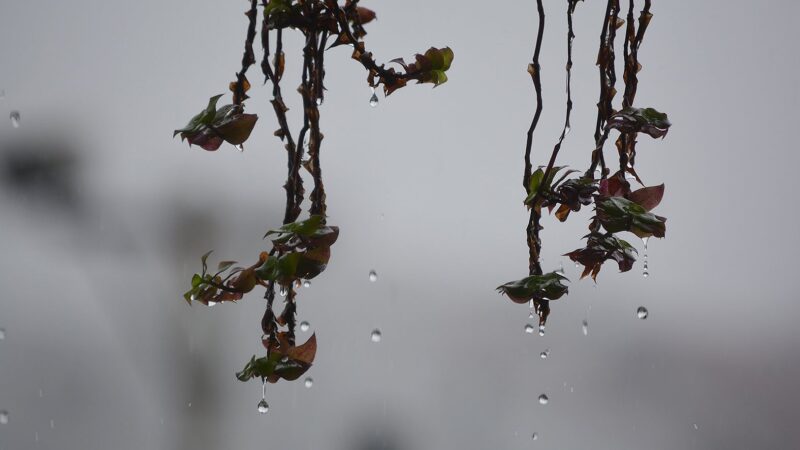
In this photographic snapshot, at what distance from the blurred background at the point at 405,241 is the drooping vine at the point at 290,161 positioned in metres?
0.77

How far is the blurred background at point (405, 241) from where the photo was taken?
1.23 m

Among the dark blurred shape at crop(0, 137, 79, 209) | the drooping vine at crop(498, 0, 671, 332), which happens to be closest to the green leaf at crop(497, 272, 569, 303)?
the drooping vine at crop(498, 0, 671, 332)

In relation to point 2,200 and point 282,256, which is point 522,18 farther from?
point 2,200

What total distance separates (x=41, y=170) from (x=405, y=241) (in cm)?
81

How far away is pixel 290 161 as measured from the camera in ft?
1.25

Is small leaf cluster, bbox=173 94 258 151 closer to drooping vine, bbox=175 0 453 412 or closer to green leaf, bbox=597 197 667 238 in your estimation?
drooping vine, bbox=175 0 453 412

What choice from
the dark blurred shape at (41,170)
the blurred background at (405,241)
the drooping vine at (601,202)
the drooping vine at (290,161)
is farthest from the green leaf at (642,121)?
the dark blurred shape at (41,170)

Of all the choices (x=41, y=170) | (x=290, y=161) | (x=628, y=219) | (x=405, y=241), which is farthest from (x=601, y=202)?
(x=41, y=170)

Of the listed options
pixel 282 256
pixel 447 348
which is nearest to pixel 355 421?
pixel 447 348

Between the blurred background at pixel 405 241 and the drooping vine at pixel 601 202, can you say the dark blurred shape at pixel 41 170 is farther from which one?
the drooping vine at pixel 601 202

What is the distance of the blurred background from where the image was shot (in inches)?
48.3

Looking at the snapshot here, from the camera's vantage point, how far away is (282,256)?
34 centimetres

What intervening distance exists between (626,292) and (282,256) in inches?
43.7

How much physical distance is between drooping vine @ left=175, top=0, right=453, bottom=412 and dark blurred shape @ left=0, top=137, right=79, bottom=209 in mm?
1176
